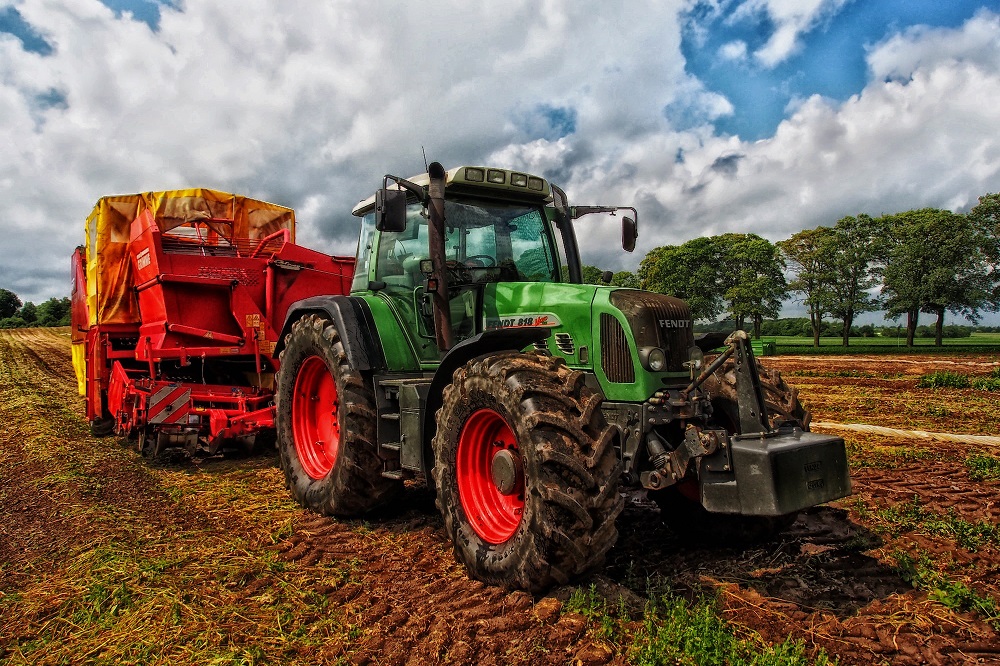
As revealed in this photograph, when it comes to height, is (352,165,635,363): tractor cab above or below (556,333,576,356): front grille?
above

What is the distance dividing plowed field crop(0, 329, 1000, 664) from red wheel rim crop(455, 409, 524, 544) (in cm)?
38

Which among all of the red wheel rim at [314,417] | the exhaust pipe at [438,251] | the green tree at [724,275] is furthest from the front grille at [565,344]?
the green tree at [724,275]

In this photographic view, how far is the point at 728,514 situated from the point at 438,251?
2.69 meters

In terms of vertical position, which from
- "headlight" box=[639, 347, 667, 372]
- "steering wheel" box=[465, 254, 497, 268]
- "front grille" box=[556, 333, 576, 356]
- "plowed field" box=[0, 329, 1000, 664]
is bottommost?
"plowed field" box=[0, 329, 1000, 664]

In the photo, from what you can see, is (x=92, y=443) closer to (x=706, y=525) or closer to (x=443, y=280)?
(x=443, y=280)

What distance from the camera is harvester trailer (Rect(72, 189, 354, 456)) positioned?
732 cm

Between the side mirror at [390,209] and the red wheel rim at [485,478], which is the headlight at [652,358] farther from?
the side mirror at [390,209]

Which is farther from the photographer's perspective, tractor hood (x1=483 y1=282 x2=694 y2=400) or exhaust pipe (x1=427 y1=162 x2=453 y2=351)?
exhaust pipe (x1=427 y1=162 x2=453 y2=351)

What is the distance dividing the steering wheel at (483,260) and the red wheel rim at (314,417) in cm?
181

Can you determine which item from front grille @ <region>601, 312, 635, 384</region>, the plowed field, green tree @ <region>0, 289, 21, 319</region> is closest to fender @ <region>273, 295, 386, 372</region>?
the plowed field

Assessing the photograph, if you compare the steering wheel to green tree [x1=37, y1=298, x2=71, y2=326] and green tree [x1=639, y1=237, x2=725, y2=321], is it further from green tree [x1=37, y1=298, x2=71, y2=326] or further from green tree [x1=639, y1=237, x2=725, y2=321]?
green tree [x1=37, y1=298, x2=71, y2=326]

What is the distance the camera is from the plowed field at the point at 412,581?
125 inches

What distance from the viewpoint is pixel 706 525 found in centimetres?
451

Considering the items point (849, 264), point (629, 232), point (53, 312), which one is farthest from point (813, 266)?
point (53, 312)
